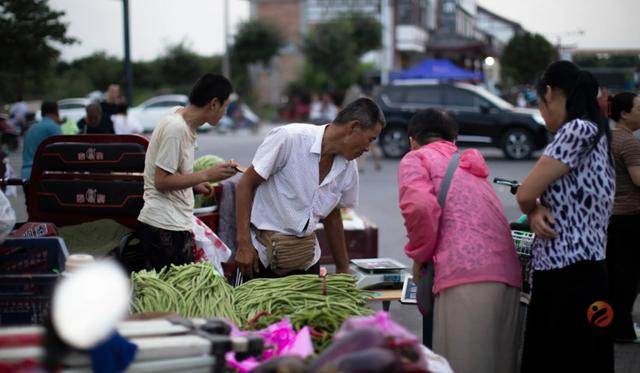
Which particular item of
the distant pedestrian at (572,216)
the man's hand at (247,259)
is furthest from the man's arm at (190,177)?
the distant pedestrian at (572,216)

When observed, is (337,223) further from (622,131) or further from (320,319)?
(622,131)

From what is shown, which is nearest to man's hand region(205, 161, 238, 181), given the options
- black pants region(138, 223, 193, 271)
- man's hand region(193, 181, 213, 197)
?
black pants region(138, 223, 193, 271)

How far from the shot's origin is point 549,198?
147 inches

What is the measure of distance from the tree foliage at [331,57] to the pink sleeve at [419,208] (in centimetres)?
4787

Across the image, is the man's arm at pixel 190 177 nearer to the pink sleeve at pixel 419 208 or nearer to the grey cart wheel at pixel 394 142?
the pink sleeve at pixel 419 208

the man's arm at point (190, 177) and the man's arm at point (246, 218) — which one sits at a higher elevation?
the man's arm at point (190, 177)

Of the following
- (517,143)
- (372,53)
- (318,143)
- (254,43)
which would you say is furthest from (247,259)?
(372,53)

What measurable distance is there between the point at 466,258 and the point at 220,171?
5.20ft

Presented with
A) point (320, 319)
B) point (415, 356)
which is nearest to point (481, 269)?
point (320, 319)

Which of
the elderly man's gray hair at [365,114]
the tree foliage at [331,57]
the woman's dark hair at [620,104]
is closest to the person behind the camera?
the elderly man's gray hair at [365,114]

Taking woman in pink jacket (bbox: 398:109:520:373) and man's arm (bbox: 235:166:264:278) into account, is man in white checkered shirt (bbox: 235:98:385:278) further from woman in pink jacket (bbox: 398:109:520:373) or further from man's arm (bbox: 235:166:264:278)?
woman in pink jacket (bbox: 398:109:520:373)

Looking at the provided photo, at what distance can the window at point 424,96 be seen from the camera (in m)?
21.8

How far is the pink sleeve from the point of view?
3801 millimetres

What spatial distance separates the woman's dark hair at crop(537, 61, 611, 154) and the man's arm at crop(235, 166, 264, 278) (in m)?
1.74
